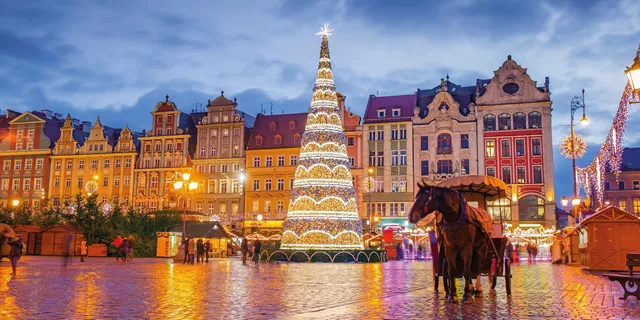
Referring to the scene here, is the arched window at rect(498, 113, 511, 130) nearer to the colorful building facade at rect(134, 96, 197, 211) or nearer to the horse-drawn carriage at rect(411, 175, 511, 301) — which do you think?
the colorful building facade at rect(134, 96, 197, 211)

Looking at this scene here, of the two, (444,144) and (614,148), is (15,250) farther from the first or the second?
(444,144)

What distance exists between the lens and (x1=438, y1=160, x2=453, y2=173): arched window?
58.0 m

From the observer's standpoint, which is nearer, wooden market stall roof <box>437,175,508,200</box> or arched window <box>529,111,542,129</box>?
wooden market stall roof <box>437,175,508,200</box>

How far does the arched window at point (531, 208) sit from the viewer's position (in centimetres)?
5438

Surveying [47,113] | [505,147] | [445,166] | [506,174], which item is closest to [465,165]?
[445,166]

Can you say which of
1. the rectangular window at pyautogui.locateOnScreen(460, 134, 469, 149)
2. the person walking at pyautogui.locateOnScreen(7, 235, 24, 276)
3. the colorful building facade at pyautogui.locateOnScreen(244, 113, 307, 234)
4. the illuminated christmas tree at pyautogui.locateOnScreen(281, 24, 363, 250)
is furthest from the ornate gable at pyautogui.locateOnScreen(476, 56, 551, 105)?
the person walking at pyautogui.locateOnScreen(7, 235, 24, 276)

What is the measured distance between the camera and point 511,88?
57.6m

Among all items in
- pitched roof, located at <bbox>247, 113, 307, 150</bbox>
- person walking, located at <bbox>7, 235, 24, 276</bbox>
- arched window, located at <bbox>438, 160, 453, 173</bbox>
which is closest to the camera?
person walking, located at <bbox>7, 235, 24, 276</bbox>

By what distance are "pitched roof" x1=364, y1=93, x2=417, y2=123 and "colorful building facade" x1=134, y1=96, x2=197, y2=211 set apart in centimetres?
1875

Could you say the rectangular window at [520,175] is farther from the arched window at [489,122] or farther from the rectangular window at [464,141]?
the rectangular window at [464,141]

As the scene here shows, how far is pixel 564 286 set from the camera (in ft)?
48.8

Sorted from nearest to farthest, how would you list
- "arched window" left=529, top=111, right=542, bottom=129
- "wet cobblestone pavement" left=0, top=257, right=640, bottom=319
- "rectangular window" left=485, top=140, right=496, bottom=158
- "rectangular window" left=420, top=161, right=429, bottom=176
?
"wet cobblestone pavement" left=0, top=257, right=640, bottom=319, "arched window" left=529, top=111, right=542, bottom=129, "rectangular window" left=485, top=140, right=496, bottom=158, "rectangular window" left=420, top=161, right=429, bottom=176

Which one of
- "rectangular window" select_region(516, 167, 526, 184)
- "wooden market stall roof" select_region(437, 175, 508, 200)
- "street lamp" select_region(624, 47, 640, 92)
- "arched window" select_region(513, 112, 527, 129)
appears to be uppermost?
"arched window" select_region(513, 112, 527, 129)

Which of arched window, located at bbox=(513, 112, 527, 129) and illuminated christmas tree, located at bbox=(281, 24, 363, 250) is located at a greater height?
arched window, located at bbox=(513, 112, 527, 129)
